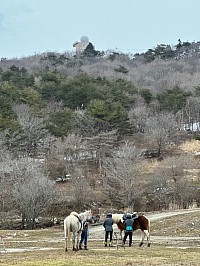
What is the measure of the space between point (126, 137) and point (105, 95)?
11581 millimetres

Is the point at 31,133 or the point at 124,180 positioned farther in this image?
the point at 31,133

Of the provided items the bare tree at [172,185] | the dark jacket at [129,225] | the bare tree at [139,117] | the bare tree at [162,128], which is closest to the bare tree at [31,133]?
the bare tree at [162,128]

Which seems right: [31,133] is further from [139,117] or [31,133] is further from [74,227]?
[74,227]

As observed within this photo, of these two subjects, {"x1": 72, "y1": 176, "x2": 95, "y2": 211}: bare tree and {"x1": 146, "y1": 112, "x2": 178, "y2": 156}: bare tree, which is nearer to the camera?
{"x1": 72, "y1": 176, "x2": 95, "y2": 211}: bare tree

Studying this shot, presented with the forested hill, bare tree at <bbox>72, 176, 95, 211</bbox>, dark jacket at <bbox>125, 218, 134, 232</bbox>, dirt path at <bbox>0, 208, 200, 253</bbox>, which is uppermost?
the forested hill

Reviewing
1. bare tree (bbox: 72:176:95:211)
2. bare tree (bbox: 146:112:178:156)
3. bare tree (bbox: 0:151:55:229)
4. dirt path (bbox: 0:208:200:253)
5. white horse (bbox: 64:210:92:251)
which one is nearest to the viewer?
white horse (bbox: 64:210:92:251)

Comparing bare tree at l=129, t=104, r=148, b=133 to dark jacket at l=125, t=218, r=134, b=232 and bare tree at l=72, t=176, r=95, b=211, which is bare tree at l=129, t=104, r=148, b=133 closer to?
bare tree at l=72, t=176, r=95, b=211

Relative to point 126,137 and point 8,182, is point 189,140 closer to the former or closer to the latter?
point 126,137

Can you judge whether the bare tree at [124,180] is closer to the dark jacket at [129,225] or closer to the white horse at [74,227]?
the dark jacket at [129,225]

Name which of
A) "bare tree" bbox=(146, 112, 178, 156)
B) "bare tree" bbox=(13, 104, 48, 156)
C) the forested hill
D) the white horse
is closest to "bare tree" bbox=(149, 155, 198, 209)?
the forested hill

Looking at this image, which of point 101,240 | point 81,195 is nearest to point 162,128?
point 81,195

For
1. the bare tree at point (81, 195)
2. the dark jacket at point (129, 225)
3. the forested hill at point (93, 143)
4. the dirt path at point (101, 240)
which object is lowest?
the dirt path at point (101, 240)

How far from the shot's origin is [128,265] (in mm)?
15695

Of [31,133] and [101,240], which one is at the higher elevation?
[31,133]
